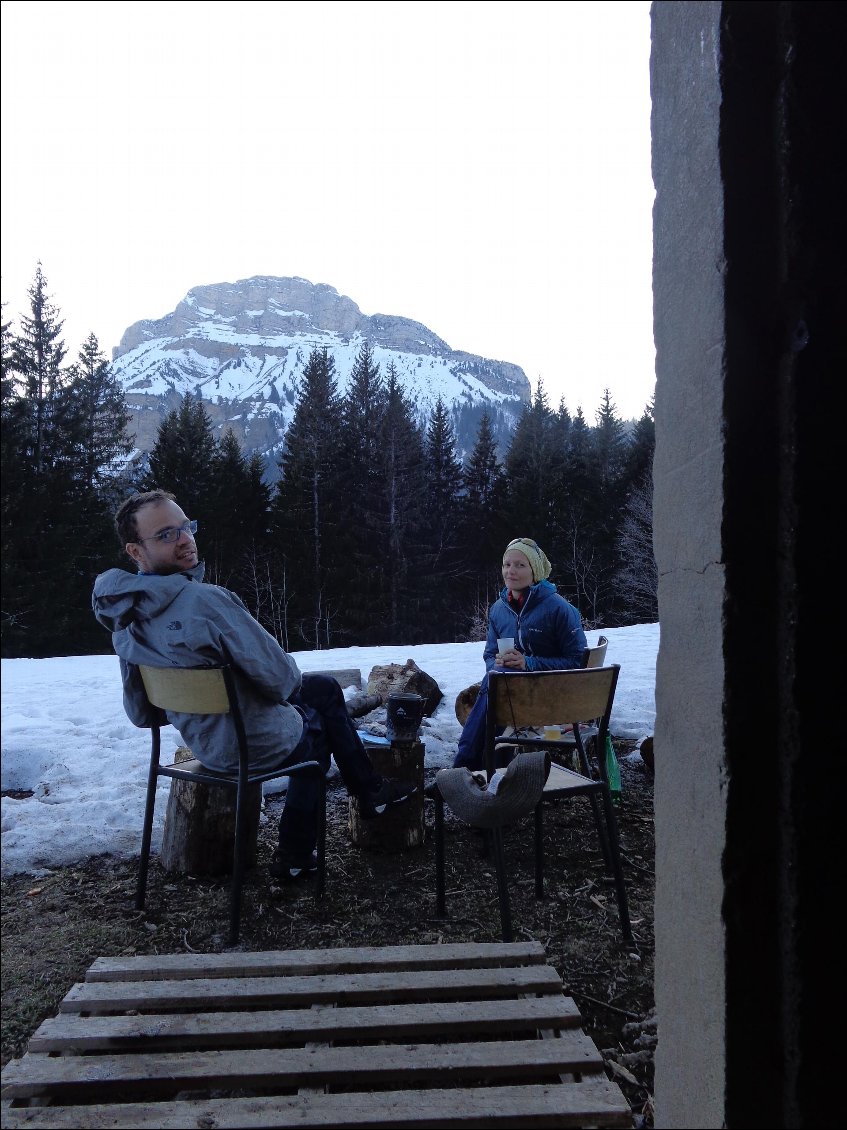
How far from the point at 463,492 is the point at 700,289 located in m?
33.2

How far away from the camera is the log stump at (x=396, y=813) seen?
3.82 metres

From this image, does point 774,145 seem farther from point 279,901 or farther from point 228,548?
point 228,548

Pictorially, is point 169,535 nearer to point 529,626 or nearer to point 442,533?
point 529,626

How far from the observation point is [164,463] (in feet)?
91.7

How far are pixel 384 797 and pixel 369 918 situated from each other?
24.7 inches

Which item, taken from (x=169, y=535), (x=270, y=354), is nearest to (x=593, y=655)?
(x=169, y=535)

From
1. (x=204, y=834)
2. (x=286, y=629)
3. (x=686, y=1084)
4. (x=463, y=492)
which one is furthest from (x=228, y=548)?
(x=686, y=1084)

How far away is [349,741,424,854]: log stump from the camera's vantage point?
12.5 ft

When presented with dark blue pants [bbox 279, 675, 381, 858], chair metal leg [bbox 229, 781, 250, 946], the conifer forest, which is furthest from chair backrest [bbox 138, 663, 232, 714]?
the conifer forest

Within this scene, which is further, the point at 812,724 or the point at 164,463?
the point at 164,463

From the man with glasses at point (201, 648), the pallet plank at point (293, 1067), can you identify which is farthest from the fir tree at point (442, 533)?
the pallet plank at point (293, 1067)

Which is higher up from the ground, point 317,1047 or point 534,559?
point 534,559

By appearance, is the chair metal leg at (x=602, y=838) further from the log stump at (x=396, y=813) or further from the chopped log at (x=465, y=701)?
the chopped log at (x=465, y=701)

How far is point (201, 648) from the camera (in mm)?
2982
